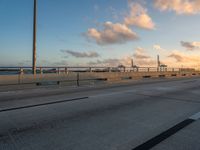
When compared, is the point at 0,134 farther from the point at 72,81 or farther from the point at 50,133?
the point at 72,81

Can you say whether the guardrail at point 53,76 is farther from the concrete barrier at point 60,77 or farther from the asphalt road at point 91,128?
the asphalt road at point 91,128

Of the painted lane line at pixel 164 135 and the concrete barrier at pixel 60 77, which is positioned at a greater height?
the concrete barrier at pixel 60 77

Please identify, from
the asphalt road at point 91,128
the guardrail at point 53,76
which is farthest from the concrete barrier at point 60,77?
the asphalt road at point 91,128

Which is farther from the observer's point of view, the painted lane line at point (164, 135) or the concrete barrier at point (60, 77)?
the concrete barrier at point (60, 77)

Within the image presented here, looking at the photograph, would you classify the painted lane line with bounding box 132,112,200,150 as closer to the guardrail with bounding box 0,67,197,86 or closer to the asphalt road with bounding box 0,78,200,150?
the asphalt road with bounding box 0,78,200,150

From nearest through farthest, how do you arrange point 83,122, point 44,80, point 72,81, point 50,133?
point 50,133 < point 83,122 < point 44,80 < point 72,81

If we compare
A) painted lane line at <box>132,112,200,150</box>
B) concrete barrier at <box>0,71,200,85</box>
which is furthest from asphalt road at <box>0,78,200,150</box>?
concrete barrier at <box>0,71,200,85</box>

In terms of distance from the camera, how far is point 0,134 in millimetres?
4699

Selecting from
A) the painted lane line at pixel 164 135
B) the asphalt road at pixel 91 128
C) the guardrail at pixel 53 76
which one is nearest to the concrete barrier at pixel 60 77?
the guardrail at pixel 53 76

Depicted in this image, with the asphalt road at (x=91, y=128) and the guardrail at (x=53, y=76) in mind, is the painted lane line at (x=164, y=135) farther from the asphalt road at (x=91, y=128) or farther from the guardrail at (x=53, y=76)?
the guardrail at (x=53, y=76)

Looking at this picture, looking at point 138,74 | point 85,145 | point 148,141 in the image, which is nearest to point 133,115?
point 148,141

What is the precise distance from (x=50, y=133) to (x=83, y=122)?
1176 mm

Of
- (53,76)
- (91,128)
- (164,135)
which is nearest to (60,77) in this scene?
(53,76)

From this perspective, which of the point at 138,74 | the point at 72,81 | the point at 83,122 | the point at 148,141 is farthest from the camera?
the point at 138,74
